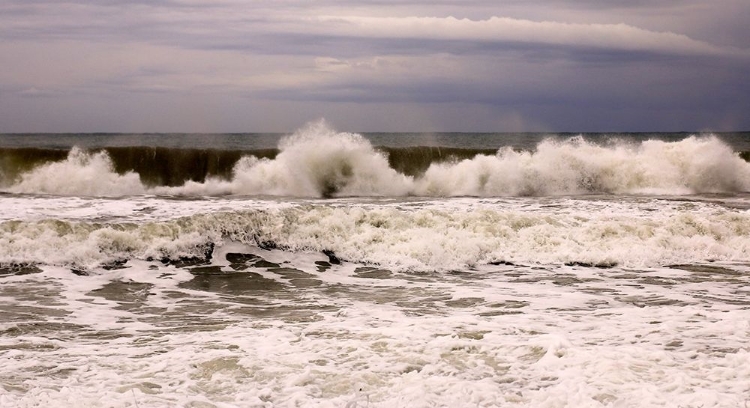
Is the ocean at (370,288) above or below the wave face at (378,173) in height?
below

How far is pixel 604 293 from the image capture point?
9.13 m

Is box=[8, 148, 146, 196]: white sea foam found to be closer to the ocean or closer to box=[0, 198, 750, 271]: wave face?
the ocean

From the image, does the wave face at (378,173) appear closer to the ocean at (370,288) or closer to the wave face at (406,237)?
the ocean at (370,288)

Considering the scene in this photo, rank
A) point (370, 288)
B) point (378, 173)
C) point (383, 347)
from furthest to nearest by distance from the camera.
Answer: point (378, 173), point (370, 288), point (383, 347)

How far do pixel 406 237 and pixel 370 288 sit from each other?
292 centimetres

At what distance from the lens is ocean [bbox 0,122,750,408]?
546 cm

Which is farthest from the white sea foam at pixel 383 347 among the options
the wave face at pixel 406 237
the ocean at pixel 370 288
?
the wave face at pixel 406 237

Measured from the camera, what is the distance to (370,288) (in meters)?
9.75

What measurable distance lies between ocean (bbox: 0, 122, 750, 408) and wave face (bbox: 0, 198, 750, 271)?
0.05 metres

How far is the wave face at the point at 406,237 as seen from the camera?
11531mm

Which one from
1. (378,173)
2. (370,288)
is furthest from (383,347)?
(378,173)

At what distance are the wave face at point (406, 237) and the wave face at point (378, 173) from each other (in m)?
6.86

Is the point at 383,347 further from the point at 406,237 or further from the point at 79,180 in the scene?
the point at 79,180

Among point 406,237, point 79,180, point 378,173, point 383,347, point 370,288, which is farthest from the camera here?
point 378,173
